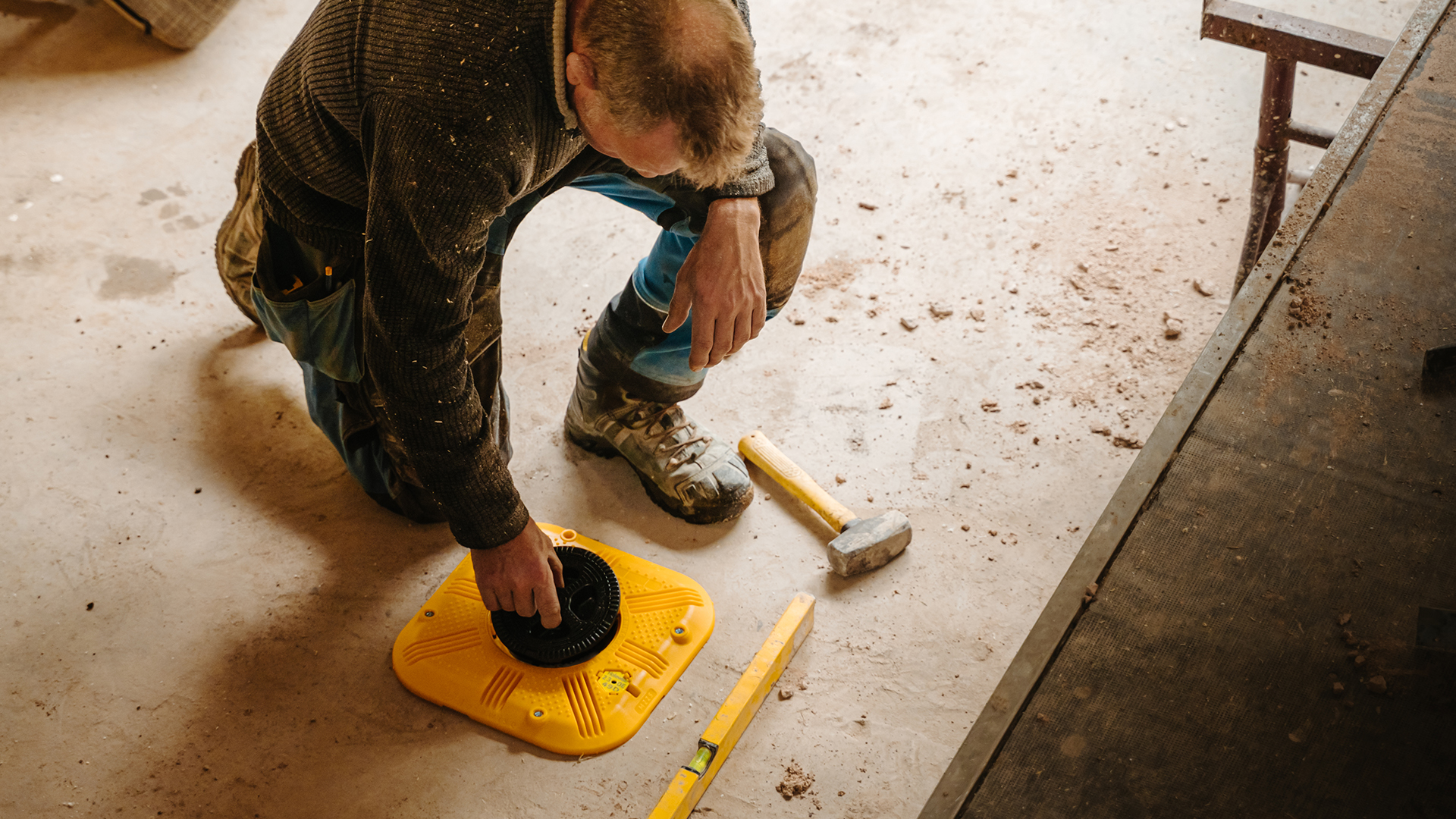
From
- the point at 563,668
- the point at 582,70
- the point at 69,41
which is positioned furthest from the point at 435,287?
the point at 69,41

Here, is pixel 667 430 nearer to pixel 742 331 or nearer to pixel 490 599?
pixel 742 331

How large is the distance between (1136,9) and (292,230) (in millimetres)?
3060

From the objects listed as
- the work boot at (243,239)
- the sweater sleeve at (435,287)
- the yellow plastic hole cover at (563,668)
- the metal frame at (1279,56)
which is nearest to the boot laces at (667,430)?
the yellow plastic hole cover at (563,668)

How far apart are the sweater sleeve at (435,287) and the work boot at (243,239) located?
0.84 m

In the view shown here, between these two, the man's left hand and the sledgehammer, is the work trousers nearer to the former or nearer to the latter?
the man's left hand

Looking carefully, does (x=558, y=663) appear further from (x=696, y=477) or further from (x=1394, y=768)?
(x=1394, y=768)

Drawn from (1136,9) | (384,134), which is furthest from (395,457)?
(1136,9)

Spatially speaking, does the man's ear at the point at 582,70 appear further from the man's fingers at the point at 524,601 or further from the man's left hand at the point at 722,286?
the man's fingers at the point at 524,601

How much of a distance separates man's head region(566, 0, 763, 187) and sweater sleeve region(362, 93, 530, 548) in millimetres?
149

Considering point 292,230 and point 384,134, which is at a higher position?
point 384,134

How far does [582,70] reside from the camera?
3.88 ft

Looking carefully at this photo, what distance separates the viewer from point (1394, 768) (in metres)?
1.01

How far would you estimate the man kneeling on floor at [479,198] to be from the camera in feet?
3.83

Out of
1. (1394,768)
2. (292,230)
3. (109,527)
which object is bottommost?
(109,527)
